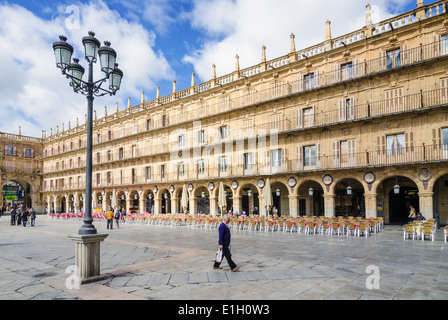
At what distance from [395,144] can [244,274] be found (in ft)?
53.3

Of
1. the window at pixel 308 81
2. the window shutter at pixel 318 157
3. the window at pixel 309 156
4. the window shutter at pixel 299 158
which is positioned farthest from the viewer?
the window at pixel 308 81

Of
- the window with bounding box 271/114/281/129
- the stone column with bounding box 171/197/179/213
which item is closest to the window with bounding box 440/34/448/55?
the window with bounding box 271/114/281/129

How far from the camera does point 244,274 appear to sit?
7.31 m

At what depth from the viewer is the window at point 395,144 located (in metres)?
18.9

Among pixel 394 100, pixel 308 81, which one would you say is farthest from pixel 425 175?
pixel 308 81

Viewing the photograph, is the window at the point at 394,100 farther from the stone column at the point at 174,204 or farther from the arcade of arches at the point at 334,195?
the stone column at the point at 174,204

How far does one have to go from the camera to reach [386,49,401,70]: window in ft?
64.4

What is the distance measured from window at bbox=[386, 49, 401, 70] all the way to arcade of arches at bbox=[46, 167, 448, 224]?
6962 mm

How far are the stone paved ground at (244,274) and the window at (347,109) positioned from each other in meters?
11.5

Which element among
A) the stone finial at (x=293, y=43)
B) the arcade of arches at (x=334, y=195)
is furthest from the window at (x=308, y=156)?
the stone finial at (x=293, y=43)

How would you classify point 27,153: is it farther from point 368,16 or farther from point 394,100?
point 394,100

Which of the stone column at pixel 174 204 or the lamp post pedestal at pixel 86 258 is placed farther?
the stone column at pixel 174 204
